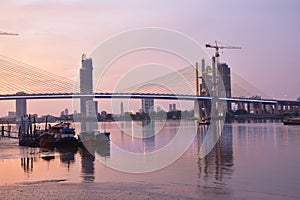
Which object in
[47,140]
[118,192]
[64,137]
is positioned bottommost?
[118,192]

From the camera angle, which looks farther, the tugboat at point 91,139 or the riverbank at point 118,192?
the tugboat at point 91,139

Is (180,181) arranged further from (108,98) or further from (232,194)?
(108,98)

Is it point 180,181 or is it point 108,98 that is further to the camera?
point 108,98

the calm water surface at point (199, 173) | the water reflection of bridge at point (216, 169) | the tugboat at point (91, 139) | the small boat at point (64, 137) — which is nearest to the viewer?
the calm water surface at point (199, 173)

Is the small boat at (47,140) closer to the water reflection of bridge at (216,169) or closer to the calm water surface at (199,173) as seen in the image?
the calm water surface at (199,173)

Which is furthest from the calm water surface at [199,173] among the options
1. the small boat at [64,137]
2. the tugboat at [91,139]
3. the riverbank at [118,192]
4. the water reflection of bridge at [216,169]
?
the small boat at [64,137]

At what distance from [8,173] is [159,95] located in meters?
45.4

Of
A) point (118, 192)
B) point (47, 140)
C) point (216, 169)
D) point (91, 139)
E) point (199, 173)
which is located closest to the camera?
point (118, 192)

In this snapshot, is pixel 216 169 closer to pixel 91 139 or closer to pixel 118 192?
pixel 118 192

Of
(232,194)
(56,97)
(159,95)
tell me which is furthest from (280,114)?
(232,194)

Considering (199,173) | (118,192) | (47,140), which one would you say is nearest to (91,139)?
(47,140)

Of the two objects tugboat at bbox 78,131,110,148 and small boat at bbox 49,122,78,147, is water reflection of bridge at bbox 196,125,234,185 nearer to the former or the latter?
tugboat at bbox 78,131,110,148

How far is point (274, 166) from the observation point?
1656 cm

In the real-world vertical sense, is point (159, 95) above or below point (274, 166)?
above
